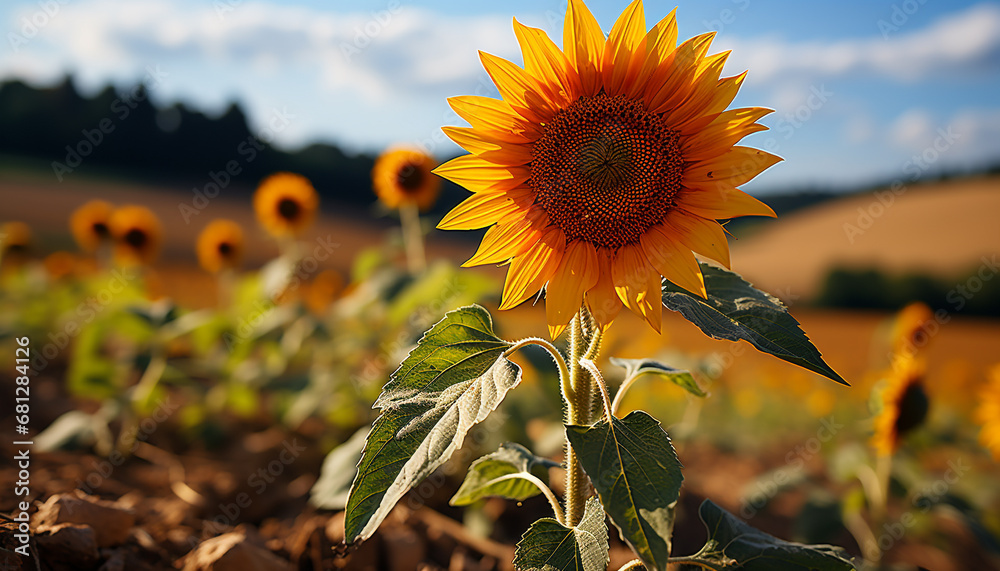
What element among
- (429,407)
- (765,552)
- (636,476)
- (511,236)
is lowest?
(765,552)

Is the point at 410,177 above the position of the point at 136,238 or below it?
above

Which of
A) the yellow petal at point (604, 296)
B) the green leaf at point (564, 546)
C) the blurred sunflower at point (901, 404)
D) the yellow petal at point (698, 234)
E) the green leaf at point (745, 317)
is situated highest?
the yellow petal at point (698, 234)

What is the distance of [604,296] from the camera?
1480mm

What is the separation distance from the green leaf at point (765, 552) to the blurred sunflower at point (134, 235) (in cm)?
527

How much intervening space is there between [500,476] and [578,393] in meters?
0.42

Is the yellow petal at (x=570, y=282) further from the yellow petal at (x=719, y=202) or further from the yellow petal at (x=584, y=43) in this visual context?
the yellow petal at (x=584, y=43)

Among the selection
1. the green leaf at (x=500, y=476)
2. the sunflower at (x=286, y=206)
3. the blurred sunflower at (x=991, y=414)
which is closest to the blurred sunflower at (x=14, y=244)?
the sunflower at (x=286, y=206)

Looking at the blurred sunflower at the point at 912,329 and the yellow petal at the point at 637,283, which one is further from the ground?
the yellow petal at the point at 637,283

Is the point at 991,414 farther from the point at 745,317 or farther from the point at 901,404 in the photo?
the point at 745,317

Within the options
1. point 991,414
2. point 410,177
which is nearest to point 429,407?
point 410,177

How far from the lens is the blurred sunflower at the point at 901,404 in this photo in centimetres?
315

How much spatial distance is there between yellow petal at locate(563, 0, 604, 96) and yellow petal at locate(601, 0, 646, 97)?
0.07 feet

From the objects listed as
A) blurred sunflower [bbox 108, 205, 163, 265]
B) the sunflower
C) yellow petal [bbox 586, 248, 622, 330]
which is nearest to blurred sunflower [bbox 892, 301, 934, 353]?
yellow petal [bbox 586, 248, 622, 330]

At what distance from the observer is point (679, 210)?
1.49 metres
